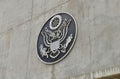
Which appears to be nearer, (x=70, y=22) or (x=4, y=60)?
(x=70, y=22)

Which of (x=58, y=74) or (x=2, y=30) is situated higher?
(x=2, y=30)

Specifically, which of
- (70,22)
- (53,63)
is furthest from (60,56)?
(70,22)

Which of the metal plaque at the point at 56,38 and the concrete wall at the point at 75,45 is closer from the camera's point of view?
the concrete wall at the point at 75,45

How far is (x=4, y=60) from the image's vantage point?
1244cm

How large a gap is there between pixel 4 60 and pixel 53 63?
3.09 metres

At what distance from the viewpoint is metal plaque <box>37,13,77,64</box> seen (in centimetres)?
990

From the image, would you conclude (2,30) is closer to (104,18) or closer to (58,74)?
(58,74)

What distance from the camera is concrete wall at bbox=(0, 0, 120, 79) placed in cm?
864

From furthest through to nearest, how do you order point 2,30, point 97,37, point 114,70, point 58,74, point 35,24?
point 2,30
point 35,24
point 58,74
point 97,37
point 114,70

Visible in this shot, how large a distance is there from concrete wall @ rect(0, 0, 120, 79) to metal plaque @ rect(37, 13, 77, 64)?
0.65 feet

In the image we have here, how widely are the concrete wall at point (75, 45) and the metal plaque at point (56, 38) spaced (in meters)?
0.20

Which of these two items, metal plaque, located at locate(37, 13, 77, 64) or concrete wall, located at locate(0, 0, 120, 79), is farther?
metal plaque, located at locate(37, 13, 77, 64)

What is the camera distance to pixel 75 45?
31.6 feet

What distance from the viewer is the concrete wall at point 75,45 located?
28.3 feet
